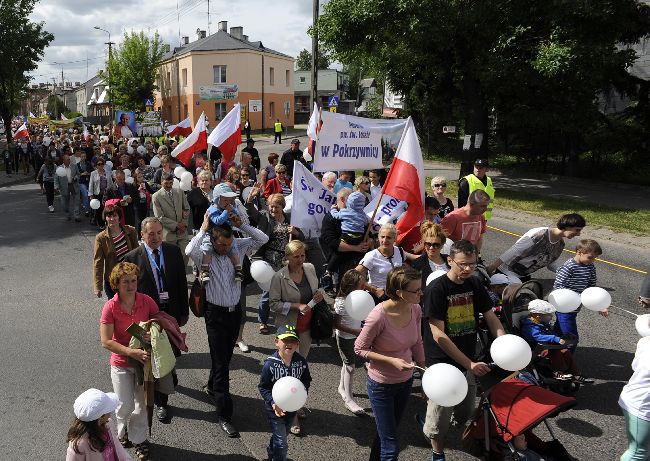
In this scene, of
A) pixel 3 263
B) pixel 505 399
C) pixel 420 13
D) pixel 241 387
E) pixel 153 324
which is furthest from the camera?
pixel 420 13

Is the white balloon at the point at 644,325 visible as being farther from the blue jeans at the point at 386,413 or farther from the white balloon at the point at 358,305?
the white balloon at the point at 358,305

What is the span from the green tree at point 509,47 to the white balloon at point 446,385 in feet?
45.4

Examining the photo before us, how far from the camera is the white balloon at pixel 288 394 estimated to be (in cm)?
355

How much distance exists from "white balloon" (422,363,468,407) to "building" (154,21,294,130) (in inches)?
1866

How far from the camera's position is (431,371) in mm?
3393

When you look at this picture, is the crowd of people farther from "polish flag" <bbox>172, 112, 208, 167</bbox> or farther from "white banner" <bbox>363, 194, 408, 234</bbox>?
"polish flag" <bbox>172, 112, 208, 167</bbox>

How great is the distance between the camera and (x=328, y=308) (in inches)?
197

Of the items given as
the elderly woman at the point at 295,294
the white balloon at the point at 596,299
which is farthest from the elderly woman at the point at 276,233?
the white balloon at the point at 596,299

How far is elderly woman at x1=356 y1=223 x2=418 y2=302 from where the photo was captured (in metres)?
5.39

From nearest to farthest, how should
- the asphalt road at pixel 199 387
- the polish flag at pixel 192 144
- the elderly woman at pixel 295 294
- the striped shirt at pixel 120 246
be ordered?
1. the asphalt road at pixel 199 387
2. the elderly woman at pixel 295 294
3. the striped shirt at pixel 120 246
4. the polish flag at pixel 192 144

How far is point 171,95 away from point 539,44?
47800 mm

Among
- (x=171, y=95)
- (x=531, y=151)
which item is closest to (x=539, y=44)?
(x=531, y=151)

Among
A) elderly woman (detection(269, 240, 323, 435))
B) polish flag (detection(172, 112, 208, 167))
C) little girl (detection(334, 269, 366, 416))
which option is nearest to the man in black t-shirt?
little girl (detection(334, 269, 366, 416))

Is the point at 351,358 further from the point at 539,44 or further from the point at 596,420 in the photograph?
the point at 539,44
